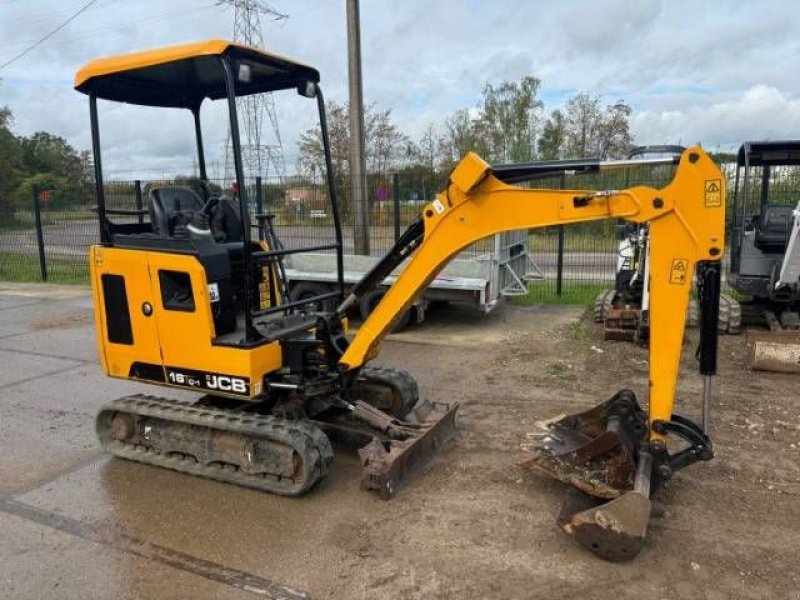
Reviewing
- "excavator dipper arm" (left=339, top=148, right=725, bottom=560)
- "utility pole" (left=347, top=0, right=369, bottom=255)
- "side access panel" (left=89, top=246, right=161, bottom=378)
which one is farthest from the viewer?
"utility pole" (left=347, top=0, right=369, bottom=255)

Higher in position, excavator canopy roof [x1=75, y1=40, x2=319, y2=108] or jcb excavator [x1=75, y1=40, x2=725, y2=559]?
excavator canopy roof [x1=75, y1=40, x2=319, y2=108]

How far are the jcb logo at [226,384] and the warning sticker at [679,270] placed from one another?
2.64 m

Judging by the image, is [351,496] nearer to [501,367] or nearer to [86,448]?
[86,448]

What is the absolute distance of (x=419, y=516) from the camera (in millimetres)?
3871

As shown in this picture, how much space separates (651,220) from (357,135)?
7356mm

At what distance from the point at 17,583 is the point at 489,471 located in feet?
9.04

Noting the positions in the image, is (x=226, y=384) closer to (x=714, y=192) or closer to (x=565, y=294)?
(x=714, y=192)

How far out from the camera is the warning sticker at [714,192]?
3.38m

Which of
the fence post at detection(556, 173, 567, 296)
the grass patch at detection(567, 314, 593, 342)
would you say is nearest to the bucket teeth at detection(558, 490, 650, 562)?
the grass patch at detection(567, 314, 593, 342)

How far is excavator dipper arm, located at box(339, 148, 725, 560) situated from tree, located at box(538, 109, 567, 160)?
21027 millimetres

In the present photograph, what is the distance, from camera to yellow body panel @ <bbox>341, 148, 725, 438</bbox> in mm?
3424

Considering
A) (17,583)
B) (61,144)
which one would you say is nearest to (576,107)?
A: (17,583)

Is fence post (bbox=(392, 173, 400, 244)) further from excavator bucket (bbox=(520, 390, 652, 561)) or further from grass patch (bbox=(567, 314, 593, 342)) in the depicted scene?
excavator bucket (bbox=(520, 390, 652, 561))

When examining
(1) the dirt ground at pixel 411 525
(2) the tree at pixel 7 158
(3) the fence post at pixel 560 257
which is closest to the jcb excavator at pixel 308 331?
(1) the dirt ground at pixel 411 525
